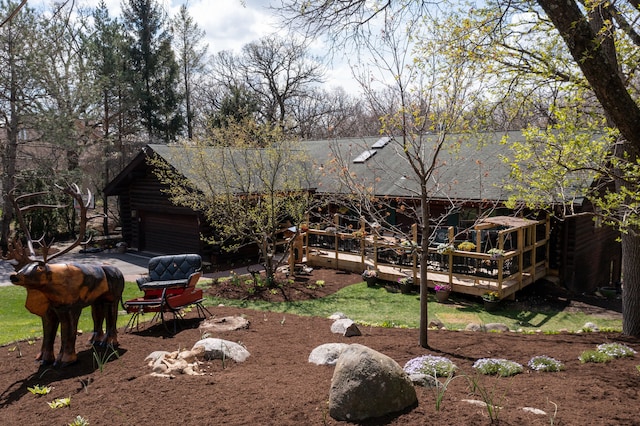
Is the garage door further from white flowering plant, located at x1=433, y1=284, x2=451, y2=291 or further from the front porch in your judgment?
white flowering plant, located at x1=433, y1=284, x2=451, y2=291

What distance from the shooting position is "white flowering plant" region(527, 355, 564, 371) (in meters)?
5.80

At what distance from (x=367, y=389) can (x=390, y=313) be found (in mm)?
7398

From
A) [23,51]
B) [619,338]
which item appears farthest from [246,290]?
[23,51]

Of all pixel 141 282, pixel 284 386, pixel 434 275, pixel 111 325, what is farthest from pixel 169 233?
pixel 284 386

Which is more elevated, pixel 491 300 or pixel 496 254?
pixel 496 254

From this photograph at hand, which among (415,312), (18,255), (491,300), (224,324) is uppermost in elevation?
(18,255)

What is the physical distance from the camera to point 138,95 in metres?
28.8

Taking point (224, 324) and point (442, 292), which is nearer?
point (224, 324)

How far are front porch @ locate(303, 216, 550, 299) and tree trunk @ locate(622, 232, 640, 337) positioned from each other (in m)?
2.78

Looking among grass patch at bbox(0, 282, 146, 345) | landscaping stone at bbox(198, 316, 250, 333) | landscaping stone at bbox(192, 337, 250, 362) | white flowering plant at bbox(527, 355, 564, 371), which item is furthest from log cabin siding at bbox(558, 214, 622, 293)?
grass patch at bbox(0, 282, 146, 345)

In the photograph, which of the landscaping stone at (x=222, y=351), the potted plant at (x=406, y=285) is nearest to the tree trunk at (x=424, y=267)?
the landscaping stone at (x=222, y=351)

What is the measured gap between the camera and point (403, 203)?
42.7 ft

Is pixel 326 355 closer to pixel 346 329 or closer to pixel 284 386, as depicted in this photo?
pixel 284 386

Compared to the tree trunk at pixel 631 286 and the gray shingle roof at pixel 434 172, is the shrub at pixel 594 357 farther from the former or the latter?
the gray shingle roof at pixel 434 172
